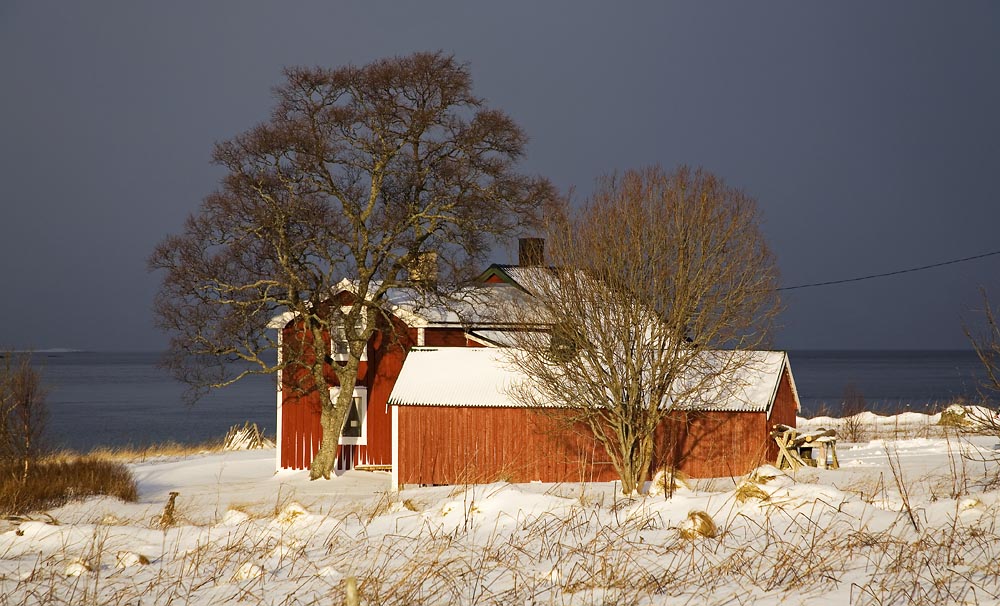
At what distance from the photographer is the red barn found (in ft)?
68.7

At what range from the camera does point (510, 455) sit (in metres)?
21.2

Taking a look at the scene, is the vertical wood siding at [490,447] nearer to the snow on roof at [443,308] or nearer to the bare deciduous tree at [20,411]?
the snow on roof at [443,308]

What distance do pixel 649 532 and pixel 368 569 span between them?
7.74ft

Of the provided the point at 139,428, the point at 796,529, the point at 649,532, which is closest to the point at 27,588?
the point at 649,532

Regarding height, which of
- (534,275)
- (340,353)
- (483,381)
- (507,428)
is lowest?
(507,428)

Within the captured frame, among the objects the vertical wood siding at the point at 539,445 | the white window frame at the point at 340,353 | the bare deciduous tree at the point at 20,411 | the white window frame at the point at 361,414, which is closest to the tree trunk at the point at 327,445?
the white window frame at the point at 361,414

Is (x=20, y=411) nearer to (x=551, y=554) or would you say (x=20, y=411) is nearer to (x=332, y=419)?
(x=332, y=419)

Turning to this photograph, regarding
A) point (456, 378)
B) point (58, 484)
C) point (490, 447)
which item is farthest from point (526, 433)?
point (58, 484)

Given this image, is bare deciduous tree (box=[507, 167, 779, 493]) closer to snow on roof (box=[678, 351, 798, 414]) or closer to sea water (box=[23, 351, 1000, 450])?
snow on roof (box=[678, 351, 798, 414])

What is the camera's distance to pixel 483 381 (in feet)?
72.2

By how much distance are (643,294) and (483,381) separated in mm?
6886

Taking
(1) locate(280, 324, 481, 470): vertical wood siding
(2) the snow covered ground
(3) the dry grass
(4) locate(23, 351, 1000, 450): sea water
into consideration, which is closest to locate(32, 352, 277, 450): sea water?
(4) locate(23, 351, 1000, 450): sea water

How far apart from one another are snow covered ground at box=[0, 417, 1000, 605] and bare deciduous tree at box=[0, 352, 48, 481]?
A: 599 inches

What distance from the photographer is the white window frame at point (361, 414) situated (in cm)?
2558
